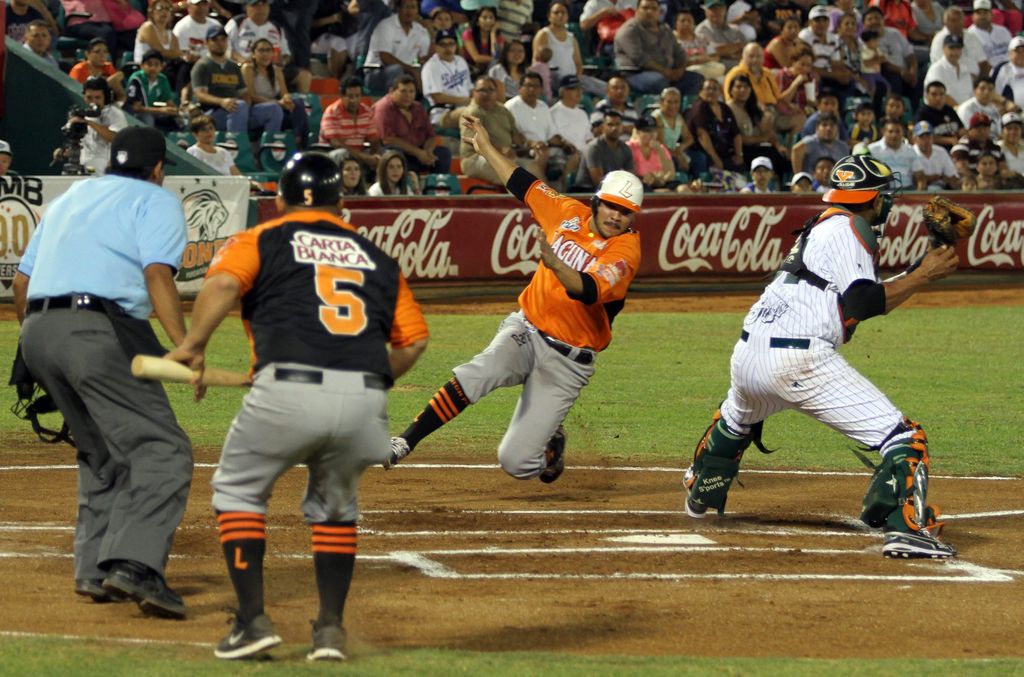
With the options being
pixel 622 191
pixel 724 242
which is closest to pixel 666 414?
pixel 622 191

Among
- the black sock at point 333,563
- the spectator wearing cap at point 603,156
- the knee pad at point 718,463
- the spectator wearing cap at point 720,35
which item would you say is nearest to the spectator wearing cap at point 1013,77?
the spectator wearing cap at point 720,35

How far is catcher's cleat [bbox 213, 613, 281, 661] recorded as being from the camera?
5570 mm

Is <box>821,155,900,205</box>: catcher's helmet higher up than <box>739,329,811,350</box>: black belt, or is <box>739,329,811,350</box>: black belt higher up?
<box>821,155,900,205</box>: catcher's helmet

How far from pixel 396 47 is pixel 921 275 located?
15044 mm

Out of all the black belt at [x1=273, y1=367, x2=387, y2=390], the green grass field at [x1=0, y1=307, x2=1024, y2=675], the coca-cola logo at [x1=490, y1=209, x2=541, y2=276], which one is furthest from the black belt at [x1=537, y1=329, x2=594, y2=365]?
the coca-cola logo at [x1=490, y1=209, x2=541, y2=276]

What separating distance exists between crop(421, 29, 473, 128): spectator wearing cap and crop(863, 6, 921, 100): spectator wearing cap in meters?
8.04

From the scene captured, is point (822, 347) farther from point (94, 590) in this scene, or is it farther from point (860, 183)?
point (94, 590)

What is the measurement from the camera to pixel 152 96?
63.5ft

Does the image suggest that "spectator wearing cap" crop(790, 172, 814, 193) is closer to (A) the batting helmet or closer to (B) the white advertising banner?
(B) the white advertising banner

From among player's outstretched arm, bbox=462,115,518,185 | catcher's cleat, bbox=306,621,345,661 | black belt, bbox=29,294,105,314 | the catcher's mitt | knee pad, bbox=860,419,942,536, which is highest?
the catcher's mitt

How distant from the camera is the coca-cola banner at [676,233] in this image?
61.7ft

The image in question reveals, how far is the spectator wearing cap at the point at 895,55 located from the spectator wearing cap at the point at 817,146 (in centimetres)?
450

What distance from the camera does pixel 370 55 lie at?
72.0ft

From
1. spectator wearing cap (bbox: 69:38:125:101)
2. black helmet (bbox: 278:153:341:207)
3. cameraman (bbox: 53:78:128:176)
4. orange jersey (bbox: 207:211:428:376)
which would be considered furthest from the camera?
spectator wearing cap (bbox: 69:38:125:101)
